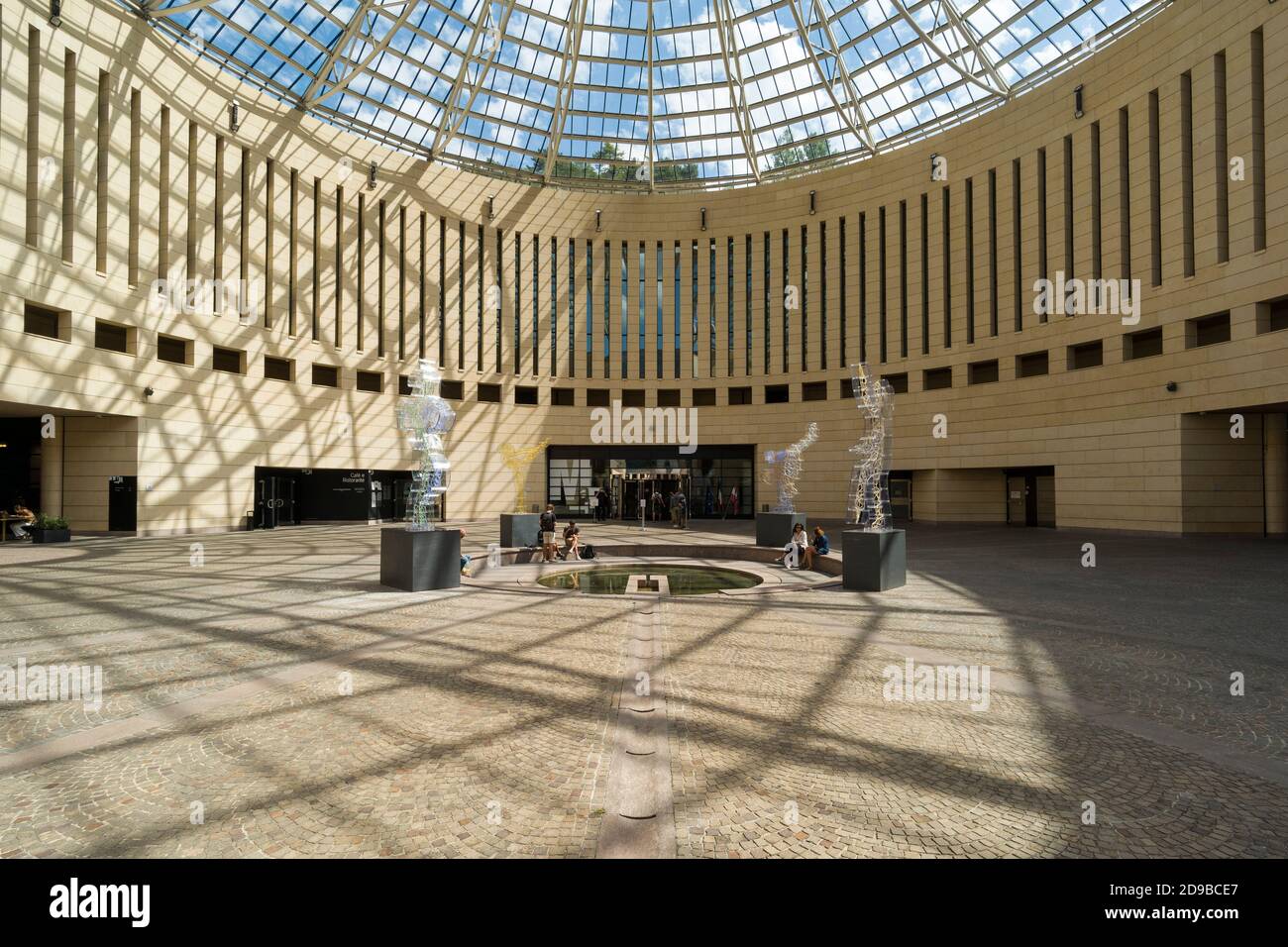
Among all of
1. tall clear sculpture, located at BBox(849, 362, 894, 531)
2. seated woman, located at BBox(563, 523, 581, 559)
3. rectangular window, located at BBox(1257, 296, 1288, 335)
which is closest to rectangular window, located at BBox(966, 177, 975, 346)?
rectangular window, located at BBox(1257, 296, 1288, 335)

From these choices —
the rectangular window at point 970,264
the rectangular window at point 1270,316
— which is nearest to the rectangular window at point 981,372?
the rectangular window at point 970,264

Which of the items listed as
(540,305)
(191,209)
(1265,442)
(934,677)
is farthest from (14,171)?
(1265,442)

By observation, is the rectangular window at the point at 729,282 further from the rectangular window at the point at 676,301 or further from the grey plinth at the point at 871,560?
the grey plinth at the point at 871,560

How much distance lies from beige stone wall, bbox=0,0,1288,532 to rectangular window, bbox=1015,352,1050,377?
0.35 m

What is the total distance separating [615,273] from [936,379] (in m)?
20.9

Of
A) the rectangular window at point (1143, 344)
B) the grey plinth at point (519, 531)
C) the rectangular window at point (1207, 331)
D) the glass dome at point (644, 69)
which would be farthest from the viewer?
the glass dome at point (644, 69)

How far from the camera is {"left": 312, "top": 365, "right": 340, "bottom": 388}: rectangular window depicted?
32.6 meters

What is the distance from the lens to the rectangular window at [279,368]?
30391 millimetres

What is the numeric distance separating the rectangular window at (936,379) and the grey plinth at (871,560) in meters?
24.0

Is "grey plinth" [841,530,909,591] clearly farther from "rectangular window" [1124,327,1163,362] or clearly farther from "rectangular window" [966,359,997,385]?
"rectangular window" [966,359,997,385]

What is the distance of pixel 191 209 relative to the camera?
26781 millimetres

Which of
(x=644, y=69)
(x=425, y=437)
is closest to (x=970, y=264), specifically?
(x=644, y=69)

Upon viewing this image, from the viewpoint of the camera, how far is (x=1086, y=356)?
28047mm

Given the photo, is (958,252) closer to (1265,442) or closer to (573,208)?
A: (1265,442)
